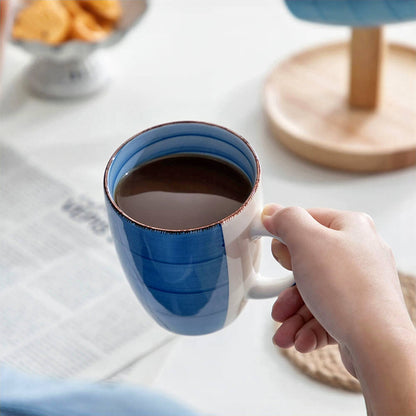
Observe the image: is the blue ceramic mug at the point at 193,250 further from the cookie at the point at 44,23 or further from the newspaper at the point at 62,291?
the cookie at the point at 44,23

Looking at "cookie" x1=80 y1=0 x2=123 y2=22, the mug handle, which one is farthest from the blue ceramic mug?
"cookie" x1=80 y1=0 x2=123 y2=22

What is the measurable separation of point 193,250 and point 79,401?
0.43 feet

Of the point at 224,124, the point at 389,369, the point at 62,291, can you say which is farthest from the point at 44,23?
the point at 389,369

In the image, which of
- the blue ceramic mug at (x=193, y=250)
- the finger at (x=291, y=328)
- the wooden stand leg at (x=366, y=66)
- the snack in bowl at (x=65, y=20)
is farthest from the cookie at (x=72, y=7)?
the finger at (x=291, y=328)

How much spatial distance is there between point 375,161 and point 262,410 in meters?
0.36

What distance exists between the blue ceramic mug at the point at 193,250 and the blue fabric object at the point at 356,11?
0.33 meters

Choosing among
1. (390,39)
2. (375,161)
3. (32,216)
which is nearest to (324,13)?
(375,161)

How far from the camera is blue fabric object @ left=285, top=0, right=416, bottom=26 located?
80cm

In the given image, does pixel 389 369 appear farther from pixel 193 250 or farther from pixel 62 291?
pixel 62 291

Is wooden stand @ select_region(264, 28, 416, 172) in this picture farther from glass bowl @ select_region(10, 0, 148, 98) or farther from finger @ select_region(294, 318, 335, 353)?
finger @ select_region(294, 318, 335, 353)

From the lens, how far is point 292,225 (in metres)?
0.51

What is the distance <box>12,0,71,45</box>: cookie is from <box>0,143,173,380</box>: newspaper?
0.61 feet

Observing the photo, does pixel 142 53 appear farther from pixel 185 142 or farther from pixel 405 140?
pixel 185 142

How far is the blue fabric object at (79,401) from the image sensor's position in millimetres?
500
